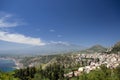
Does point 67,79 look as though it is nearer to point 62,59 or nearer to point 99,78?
point 99,78

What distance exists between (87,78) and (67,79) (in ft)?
69.5

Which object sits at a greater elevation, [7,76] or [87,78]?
[7,76]

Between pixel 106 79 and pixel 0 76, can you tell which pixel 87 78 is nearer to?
pixel 106 79

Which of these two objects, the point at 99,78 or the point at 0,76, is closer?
the point at 0,76

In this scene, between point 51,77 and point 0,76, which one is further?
point 51,77

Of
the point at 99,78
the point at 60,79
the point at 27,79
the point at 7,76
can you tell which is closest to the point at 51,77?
the point at 60,79

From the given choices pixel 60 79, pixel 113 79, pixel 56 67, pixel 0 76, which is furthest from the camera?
pixel 56 67

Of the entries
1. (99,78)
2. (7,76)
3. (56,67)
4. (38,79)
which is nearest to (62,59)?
(56,67)

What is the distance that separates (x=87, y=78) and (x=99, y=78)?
657 centimetres

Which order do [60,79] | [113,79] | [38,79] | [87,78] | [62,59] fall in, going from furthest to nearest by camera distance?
[62,59]
[60,79]
[38,79]
[87,78]
[113,79]

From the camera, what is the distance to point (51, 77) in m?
85.4

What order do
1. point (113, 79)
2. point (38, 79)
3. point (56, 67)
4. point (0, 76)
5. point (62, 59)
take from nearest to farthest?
1. point (0, 76)
2. point (113, 79)
3. point (38, 79)
4. point (56, 67)
5. point (62, 59)

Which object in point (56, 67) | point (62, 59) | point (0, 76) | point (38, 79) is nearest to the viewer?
point (0, 76)

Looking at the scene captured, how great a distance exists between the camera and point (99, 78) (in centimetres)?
6031
